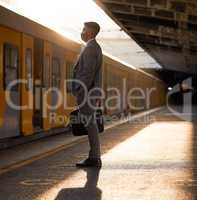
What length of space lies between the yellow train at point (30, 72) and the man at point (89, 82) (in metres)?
2.38

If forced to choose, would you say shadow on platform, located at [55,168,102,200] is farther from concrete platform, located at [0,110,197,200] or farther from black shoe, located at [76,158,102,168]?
black shoe, located at [76,158,102,168]

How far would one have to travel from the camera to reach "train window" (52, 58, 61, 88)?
16.6 metres

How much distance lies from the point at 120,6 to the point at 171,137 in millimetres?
15239

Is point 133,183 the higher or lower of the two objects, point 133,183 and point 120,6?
the lower

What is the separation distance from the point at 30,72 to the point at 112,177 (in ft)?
19.9

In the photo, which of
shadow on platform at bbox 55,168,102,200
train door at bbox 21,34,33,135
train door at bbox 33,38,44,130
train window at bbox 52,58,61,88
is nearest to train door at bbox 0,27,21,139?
train door at bbox 21,34,33,135

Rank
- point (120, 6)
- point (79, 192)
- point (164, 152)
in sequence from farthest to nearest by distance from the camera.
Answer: point (120, 6) → point (164, 152) → point (79, 192)

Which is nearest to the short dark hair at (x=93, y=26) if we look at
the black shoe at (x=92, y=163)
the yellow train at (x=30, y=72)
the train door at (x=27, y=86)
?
the black shoe at (x=92, y=163)

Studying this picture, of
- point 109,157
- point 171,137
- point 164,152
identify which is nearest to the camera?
point 109,157

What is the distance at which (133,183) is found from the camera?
26.3 feet

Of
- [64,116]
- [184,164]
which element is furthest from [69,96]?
[184,164]

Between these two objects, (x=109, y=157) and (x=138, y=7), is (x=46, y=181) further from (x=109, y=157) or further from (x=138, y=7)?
(x=138, y=7)

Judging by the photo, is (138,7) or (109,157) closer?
(109,157)

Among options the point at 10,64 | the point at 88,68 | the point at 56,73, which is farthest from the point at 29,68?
the point at 88,68
